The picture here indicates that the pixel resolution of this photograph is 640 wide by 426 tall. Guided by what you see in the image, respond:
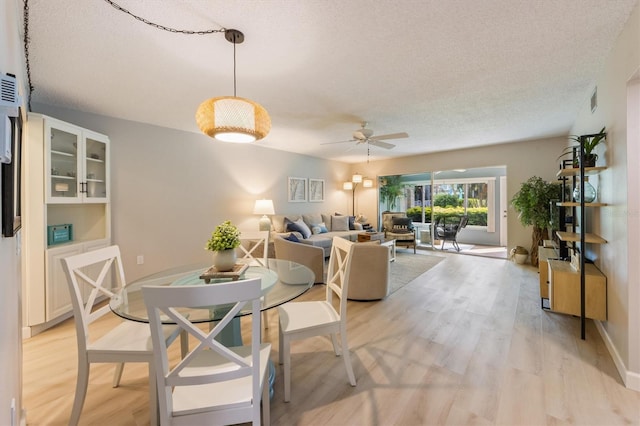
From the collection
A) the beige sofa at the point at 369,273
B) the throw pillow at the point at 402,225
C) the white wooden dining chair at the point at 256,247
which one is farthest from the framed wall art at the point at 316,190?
the white wooden dining chair at the point at 256,247

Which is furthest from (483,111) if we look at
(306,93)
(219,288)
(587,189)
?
(219,288)

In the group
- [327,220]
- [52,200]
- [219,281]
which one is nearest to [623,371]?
[219,281]

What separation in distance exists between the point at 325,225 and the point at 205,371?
17.6ft

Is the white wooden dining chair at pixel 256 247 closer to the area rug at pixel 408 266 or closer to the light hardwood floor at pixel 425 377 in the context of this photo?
the light hardwood floor at pixel 425 377

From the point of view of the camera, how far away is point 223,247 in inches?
73.3

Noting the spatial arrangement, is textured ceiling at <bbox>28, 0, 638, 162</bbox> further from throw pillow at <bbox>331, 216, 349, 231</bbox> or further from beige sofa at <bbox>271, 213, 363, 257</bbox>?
throw pillow at <bbox>331, 216, 349, 231</bbox>

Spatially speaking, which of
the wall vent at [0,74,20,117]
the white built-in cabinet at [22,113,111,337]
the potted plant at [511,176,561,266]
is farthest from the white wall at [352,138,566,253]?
the wall vent at [0,74,20,117]

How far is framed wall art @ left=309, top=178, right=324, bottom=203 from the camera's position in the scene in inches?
263

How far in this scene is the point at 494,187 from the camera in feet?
24.4

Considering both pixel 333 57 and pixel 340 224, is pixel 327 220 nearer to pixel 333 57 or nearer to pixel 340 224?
pixel 340 224

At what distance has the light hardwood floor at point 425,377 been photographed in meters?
1.56

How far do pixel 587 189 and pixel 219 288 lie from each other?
326 cm

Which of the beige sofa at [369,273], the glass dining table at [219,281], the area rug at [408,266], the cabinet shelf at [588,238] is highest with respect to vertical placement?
the cabinet shelf at [588,238]

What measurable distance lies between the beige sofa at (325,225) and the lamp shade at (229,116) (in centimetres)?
326
